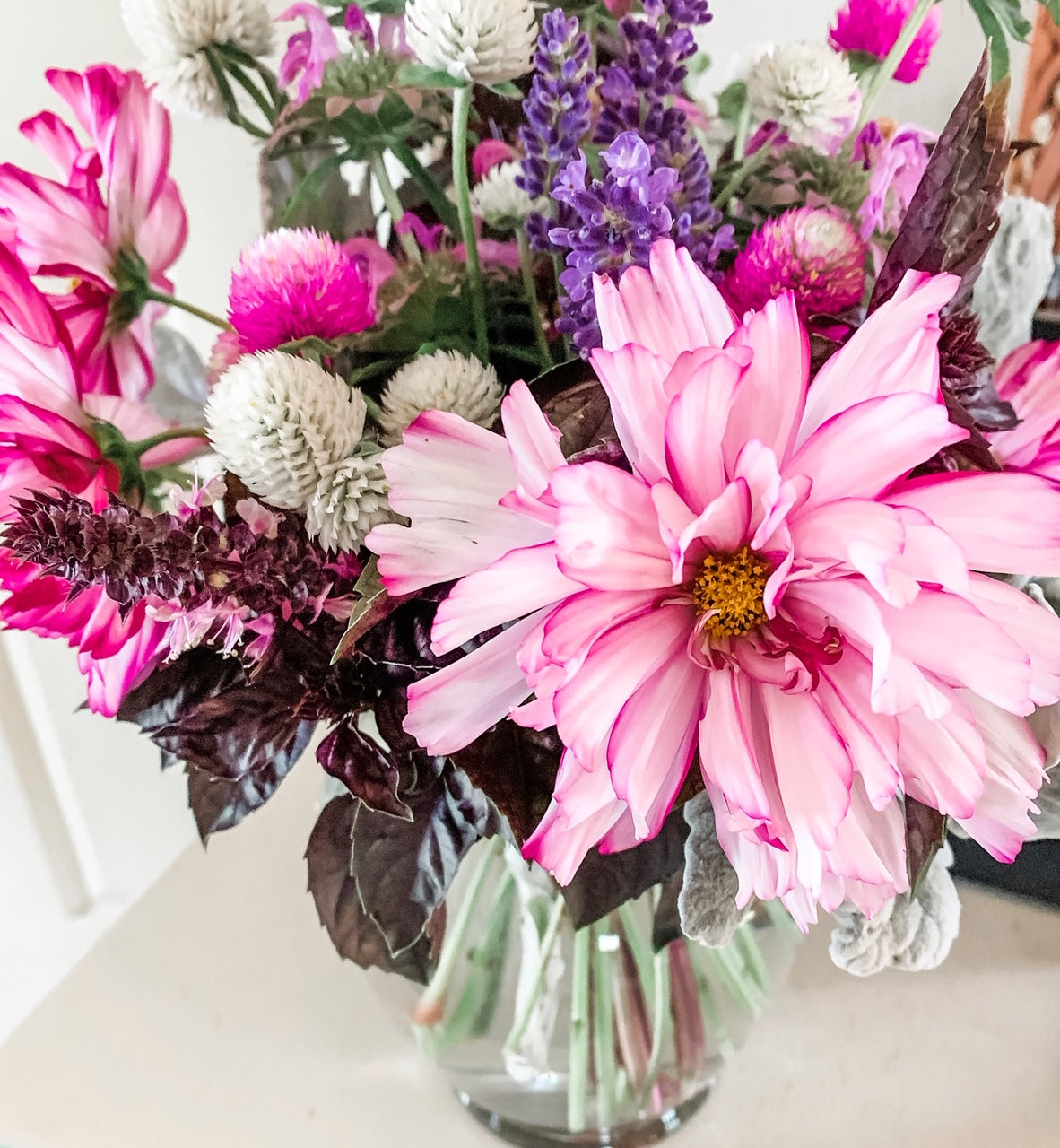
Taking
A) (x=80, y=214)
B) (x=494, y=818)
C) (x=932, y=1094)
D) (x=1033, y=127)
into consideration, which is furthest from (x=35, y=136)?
(x=932, y=1094)

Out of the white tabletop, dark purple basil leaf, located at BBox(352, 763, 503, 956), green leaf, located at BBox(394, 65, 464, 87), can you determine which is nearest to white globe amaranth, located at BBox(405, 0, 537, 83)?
green leaf, located at BBox(394, 65, 464, 87)

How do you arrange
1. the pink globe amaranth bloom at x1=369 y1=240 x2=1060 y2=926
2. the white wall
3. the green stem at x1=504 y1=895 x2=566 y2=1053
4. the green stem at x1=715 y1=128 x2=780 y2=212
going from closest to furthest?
the pink globe amaranth bloom at x1=369 y1=240 x2=1060 y2=926 → the green stem at x1=715 y1=128 x2=780 y2=212 → the green stem at x1=504 y1=895 x2=566 y2=1053 → the white wall

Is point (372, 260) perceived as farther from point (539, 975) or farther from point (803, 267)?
point (539, 975)

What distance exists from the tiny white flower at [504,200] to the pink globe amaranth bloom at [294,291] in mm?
53

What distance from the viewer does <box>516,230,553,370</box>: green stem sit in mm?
304

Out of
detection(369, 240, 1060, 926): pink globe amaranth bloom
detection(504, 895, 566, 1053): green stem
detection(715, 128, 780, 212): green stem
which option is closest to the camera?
detection(369, 240, 1060, 926): pink globe amaranth bloom

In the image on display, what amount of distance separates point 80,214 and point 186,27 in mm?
71

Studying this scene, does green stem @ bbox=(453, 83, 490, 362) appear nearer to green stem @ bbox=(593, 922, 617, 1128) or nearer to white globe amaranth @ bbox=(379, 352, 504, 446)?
white globe amaranth @ bbox=(379, 352, 504, 446)

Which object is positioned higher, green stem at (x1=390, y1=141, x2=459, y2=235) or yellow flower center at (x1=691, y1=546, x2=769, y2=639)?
green stem at (x1=390, y1=141, x2=459, y2=235)

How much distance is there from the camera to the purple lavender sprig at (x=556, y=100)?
26cm

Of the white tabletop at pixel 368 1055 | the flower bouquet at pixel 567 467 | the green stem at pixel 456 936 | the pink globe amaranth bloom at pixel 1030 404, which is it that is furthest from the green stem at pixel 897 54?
the white tabletop at pixel 368 1055

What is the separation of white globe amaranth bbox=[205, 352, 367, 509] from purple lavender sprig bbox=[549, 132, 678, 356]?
0.07 meters

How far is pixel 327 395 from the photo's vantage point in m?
0.26

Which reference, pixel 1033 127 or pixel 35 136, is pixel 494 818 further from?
pixel 1033 127
